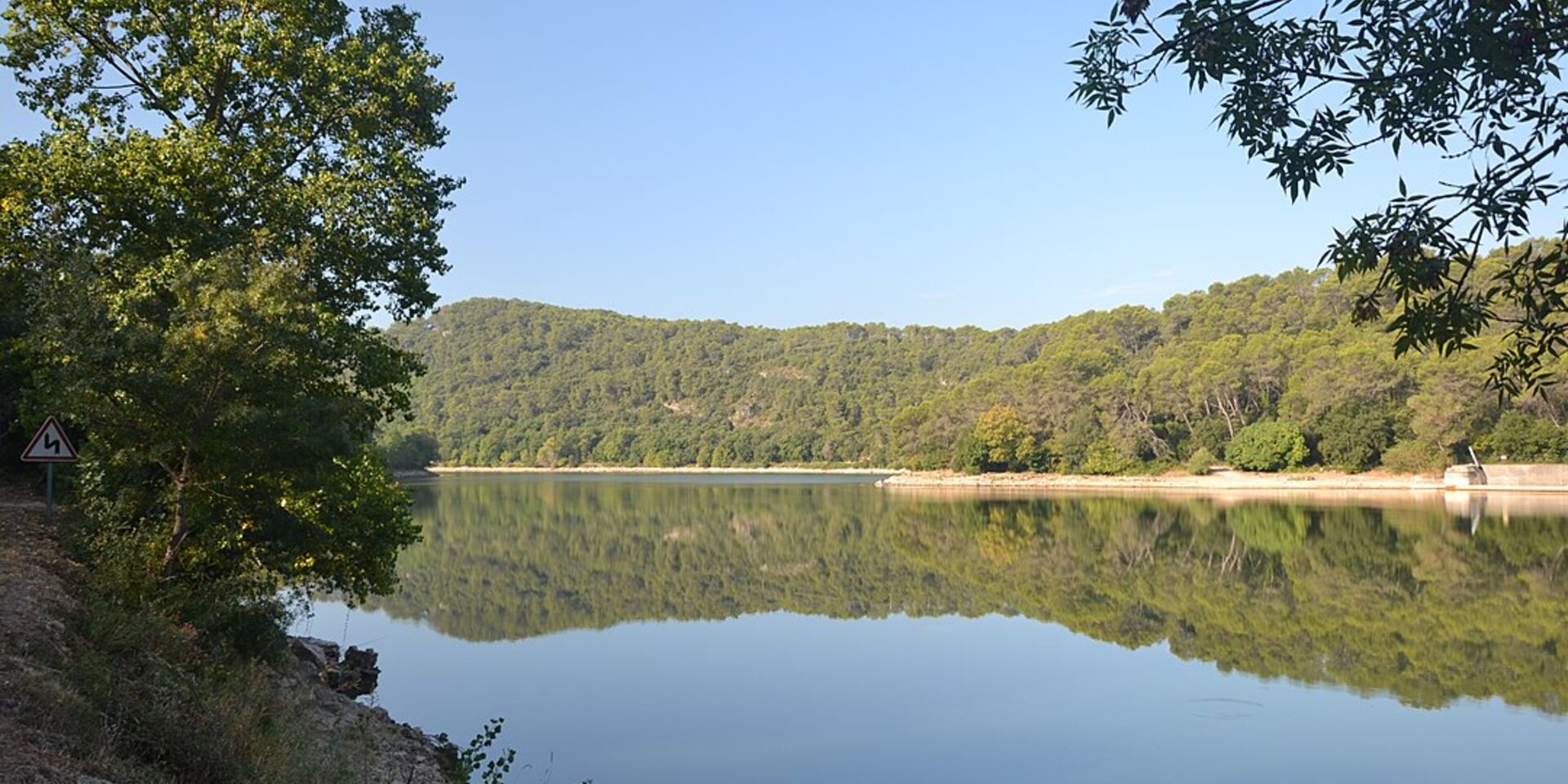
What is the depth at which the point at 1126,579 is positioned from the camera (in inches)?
1117

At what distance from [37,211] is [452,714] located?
813cm

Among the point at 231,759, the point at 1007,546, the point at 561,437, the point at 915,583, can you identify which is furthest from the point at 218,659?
the point at 561,437

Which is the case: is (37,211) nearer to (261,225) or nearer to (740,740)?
(261,225)

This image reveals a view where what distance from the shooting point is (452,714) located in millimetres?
15547

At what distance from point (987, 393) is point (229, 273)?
89.3 meters

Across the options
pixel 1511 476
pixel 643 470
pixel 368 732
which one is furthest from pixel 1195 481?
pixel 368 732

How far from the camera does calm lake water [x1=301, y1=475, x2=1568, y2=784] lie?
13172 millimetres

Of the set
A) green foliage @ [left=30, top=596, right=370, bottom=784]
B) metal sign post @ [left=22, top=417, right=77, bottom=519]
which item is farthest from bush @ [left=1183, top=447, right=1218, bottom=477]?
green foliage @ [left=30, top=596, right=370, bottom=784]

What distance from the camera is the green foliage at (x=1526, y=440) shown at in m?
59.8

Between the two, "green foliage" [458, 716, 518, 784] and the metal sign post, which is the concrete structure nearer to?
"green foliage" [458, 716, 518, 784]

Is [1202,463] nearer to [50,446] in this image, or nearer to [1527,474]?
[1527,474]

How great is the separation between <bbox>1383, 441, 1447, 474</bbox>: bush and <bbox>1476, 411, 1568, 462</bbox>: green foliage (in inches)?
127

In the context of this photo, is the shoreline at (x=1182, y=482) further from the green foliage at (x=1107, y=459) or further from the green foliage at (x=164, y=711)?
the green foliage at (x=164, y=711)

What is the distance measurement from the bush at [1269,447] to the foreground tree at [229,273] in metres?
66.5
